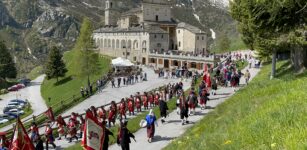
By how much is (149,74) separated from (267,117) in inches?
1877

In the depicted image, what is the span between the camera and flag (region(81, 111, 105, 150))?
1145 cm

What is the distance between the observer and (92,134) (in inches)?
460

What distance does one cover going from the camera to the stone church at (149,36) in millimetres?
75625

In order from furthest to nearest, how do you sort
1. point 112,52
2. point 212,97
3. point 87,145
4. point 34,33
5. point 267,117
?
point 34,33 → point 112,52 → point 212,97 → point 87,145 → point 267,117

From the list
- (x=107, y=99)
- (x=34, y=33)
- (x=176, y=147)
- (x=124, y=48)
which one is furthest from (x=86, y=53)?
(x=34, y=33)

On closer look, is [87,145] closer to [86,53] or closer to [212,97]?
[212,97]

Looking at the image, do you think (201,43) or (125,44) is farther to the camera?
(125,44)

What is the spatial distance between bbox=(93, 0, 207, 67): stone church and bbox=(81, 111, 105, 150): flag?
60.6 meters

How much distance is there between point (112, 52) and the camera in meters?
91.0

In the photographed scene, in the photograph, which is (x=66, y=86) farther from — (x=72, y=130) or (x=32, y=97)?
(x=72, y=130)

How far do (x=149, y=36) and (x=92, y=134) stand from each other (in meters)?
62.7

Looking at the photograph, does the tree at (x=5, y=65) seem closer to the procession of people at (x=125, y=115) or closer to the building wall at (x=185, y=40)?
the building wall at (x=185, y=40)

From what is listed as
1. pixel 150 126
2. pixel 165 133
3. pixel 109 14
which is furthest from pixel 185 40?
pixel 150 126

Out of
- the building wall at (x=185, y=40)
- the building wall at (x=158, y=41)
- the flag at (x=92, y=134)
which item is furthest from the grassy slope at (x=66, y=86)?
the flag at (x=92, y=134)
